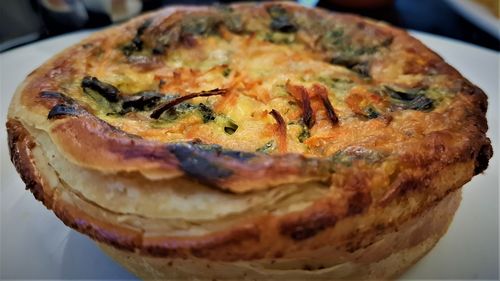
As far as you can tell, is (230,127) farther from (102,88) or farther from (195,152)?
(102,88)

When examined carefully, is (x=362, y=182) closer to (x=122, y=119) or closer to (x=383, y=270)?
(x=383, y=270)

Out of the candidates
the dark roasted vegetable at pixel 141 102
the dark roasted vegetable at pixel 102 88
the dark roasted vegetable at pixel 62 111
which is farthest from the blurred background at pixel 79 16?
the dark roasted vegetable at pixel 62 111

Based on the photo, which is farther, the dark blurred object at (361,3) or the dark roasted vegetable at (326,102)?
the dark blurred object at (361,3)

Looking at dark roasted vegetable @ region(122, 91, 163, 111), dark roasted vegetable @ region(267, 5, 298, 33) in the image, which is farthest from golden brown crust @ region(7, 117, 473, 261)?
dark roasted vegetable @ region(267, 5, 298, 33)

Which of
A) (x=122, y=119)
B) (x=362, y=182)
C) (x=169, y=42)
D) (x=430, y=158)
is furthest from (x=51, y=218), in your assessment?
(x=430, y=158)

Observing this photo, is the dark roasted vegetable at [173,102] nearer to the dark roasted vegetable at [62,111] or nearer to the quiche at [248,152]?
the quiche at [248,152]

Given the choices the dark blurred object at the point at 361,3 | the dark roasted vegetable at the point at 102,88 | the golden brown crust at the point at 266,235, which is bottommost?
the dark blurred object at the point at 361,3

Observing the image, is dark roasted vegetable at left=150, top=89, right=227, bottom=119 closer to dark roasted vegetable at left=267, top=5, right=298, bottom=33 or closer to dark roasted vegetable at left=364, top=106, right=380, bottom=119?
dark roasted vegetable at left=364, top=106, right=380, bottom=119
